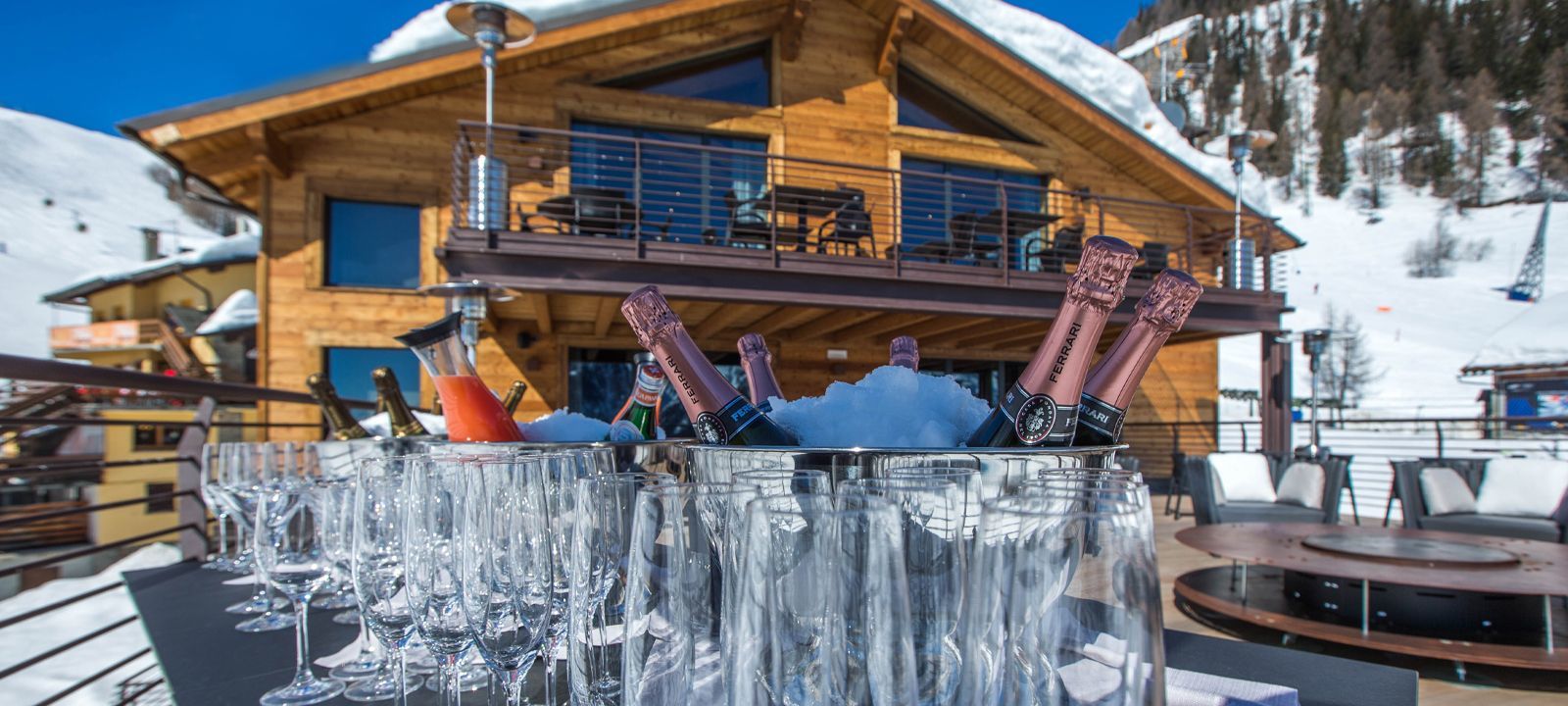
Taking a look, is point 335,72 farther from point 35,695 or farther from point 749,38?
point 35,695

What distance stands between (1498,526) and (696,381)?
7.26m

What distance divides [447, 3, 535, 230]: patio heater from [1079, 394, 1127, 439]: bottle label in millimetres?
6193

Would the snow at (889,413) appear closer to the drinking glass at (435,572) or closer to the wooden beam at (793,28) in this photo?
the drinking glass at (435,572)

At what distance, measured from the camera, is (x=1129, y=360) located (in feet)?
2.32

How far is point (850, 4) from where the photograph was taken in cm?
1051

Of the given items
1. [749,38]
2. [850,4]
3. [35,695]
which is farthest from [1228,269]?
[35,695]

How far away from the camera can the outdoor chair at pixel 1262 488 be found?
6.25 metres

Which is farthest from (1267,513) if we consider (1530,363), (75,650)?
(1530,363)

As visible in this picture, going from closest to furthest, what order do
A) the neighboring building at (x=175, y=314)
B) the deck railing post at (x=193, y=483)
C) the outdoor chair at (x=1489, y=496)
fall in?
the deck railing post at (x=193, y=483) < the outdoor chair at (x=1489, y=496) < the neighboring building at (x=175, y=314)

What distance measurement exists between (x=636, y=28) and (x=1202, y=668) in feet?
30.4

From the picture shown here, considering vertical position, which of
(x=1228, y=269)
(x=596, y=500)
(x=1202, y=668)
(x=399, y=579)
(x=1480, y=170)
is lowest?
(x=1202, y=668)

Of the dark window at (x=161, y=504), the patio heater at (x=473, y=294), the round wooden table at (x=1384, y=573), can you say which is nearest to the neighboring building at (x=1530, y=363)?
the round wooden table at (x=1384, y=573)

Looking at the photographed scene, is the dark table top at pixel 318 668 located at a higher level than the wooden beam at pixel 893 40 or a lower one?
lower

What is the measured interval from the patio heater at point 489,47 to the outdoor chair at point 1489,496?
7.41 metres
